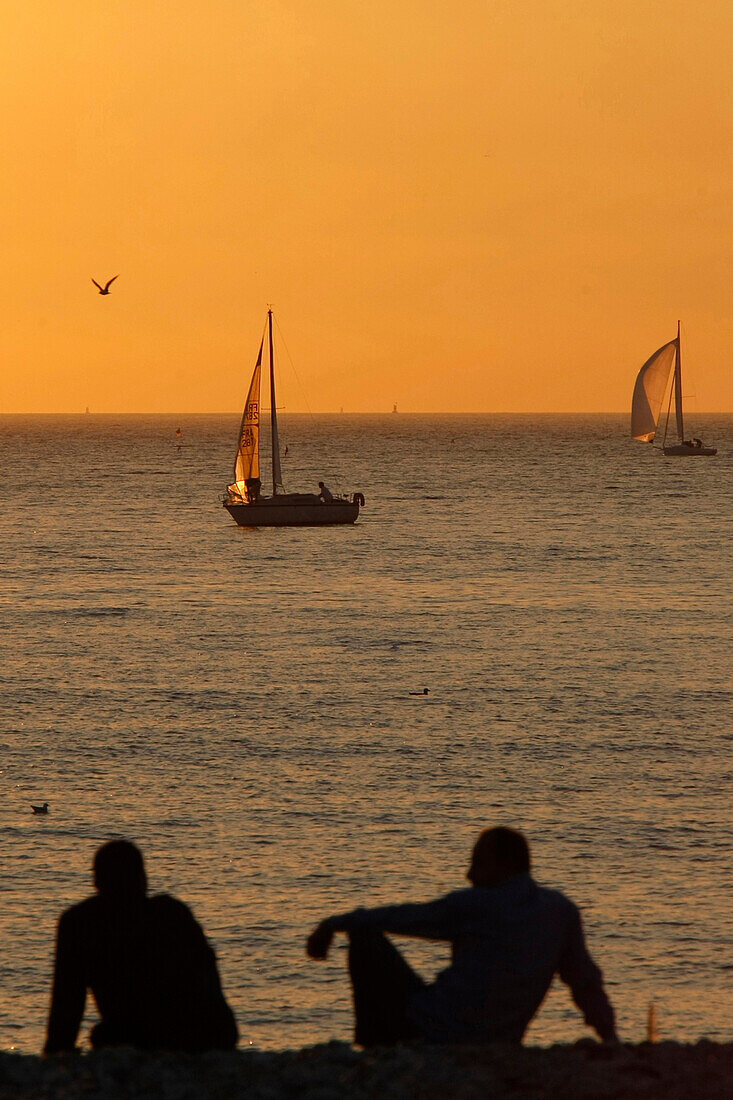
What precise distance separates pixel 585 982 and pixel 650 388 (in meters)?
172

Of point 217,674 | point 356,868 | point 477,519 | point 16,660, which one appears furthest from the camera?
point 477,519

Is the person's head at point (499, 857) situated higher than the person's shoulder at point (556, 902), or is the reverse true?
the person's head at point (499, 857)

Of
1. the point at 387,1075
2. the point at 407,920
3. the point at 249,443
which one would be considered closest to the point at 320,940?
the point at 407,920

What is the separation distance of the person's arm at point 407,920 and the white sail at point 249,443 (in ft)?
275

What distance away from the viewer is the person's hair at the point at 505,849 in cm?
648

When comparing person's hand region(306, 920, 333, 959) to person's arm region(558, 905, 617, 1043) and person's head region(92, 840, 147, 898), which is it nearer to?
person's head region(92, 840, 147, 898)

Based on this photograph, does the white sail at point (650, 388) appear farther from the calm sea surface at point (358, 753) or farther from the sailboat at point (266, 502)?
the calm sea surface at point (358, 753)

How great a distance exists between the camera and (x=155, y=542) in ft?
333

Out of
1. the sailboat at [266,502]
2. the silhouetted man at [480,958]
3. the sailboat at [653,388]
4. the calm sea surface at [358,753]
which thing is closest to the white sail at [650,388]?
the sailboat at [653,388]

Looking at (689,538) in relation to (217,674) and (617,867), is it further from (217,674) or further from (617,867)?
(617,867)

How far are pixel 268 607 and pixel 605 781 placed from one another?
1412 inches

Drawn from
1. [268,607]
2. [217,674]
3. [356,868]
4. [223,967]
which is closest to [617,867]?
[356,868]

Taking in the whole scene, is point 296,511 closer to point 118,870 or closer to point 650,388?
point 118,870

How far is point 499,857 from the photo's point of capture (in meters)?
6.50
